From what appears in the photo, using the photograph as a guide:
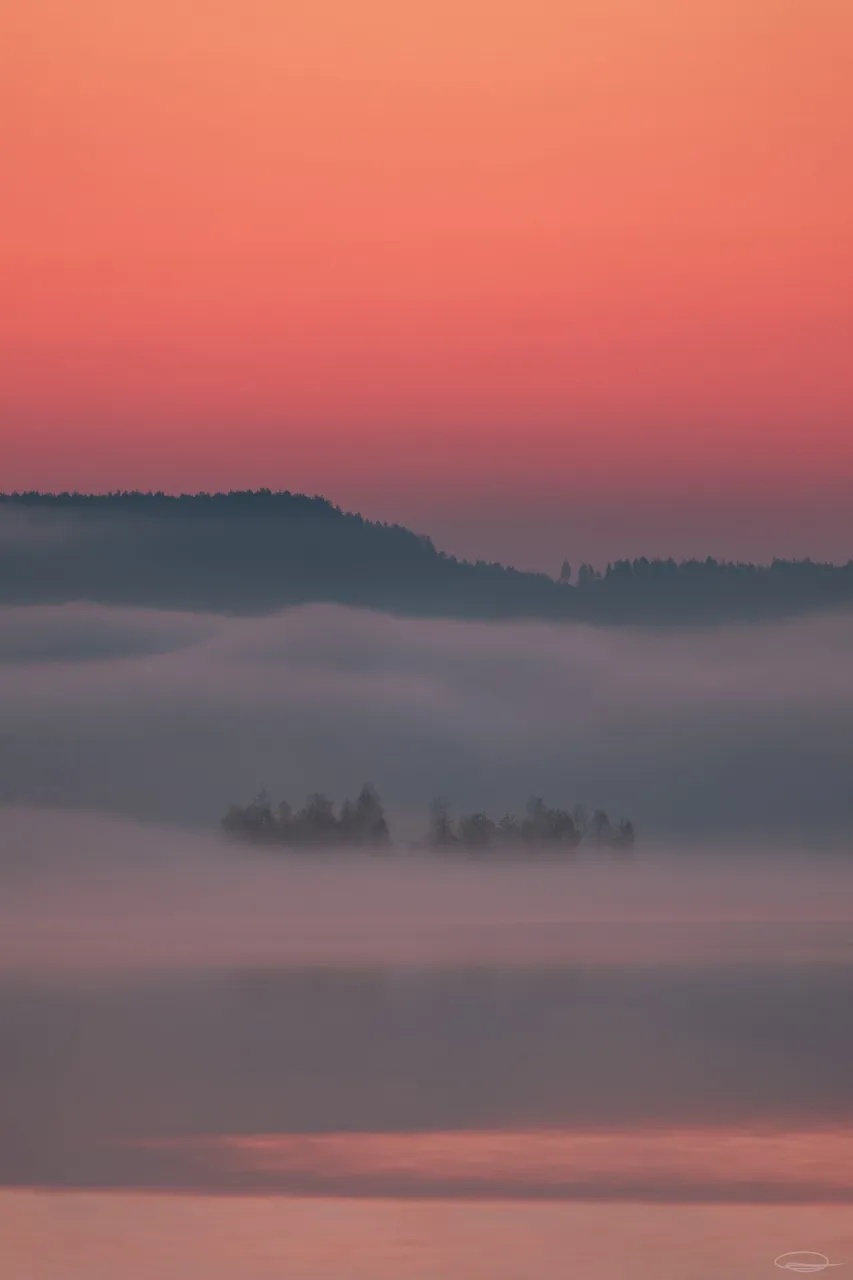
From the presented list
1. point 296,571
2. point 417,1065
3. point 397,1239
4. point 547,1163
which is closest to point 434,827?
point 296,571

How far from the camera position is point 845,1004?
17.6ft

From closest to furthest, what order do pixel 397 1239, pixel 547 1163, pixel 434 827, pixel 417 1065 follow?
pixel 397 1239
pixel 547 1163
pixel 417 1065
pixel 434 827

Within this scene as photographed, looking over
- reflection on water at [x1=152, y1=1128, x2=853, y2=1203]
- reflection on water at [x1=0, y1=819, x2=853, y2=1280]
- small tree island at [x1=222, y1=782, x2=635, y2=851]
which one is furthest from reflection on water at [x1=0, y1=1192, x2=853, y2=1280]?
small tree island at [x1=222, y1=782, x2=635, y2=851]

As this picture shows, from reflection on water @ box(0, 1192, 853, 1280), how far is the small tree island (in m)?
2.70

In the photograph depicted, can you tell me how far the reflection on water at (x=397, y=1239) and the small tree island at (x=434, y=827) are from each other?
2701mm

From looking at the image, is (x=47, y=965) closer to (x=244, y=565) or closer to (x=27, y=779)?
(x=27, y=779)

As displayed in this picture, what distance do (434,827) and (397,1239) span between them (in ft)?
10.1

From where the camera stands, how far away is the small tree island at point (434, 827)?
6.09 metres

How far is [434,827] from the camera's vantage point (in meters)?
6.12

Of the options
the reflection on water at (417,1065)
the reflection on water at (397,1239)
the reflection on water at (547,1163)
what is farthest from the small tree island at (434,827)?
the reflection on water at (397,1239)

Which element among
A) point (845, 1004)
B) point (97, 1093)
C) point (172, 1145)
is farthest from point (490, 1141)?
point (845, 1004)

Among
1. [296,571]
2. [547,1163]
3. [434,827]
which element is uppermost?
[296,571]

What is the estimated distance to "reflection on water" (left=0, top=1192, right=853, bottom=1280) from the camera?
2.88m

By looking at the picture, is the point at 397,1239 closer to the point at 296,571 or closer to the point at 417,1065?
the point at 417,1065
